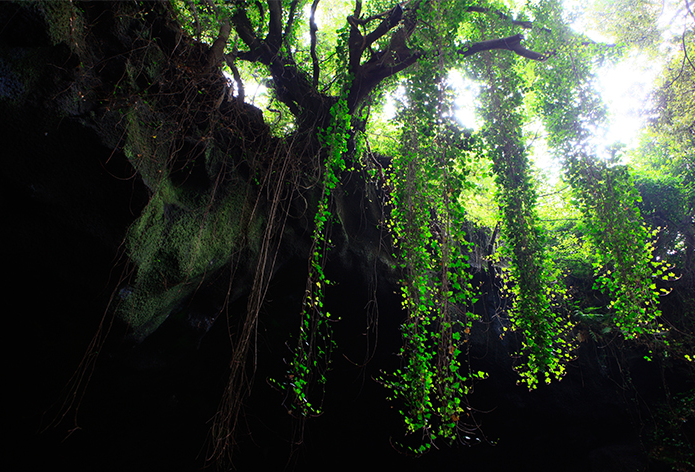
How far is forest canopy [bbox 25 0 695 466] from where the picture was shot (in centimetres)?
224

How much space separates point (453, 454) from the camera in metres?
4.62

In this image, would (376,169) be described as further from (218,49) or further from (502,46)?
(218,49)

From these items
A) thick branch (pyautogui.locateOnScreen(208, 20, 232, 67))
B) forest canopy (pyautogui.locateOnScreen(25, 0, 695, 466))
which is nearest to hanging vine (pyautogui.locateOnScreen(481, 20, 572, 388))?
forest canopy (pyautogui.locateOnScreen(25, 0, 695, 466))

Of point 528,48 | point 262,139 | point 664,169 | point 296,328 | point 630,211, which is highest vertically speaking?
point 664,169

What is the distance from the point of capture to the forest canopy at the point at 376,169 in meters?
2.24

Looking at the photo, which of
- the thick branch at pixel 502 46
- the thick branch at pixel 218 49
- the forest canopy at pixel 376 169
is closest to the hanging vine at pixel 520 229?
the forest canopy at pixel 376 169

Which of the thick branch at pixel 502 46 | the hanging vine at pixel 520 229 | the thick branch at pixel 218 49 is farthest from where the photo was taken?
the thick branch at pixel 502 46

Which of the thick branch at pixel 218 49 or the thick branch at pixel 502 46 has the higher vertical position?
the thick branch at pixel 502 46

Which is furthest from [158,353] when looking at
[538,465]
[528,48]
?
[538,465]

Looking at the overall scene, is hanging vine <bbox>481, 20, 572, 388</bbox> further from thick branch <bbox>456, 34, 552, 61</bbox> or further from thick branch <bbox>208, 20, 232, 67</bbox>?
thick branch <bbox>208, 20, 232, 67</bbox>

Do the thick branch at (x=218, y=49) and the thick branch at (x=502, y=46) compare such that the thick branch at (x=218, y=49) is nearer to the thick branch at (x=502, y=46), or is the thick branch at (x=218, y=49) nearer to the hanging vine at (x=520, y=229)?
the thick branch at (x=502, y=46)

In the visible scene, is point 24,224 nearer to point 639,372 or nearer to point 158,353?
point 158,353

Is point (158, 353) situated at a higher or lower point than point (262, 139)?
lower

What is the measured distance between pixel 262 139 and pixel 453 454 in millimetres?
5291
